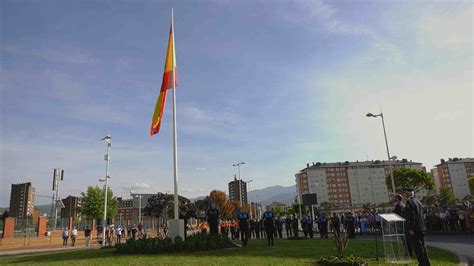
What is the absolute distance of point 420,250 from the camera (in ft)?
28.0

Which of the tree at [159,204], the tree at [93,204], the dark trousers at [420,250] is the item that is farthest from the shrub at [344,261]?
the tree at [93,204]

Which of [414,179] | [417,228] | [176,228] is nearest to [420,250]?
[417,228]

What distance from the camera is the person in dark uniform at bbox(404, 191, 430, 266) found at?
27.9ft

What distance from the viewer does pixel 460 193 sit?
155 metres

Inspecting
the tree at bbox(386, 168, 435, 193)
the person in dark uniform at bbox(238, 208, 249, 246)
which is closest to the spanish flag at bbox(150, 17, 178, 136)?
the person in dark uniform at bbox(238, 208, 249, 246)

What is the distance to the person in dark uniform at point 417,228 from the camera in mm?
8497

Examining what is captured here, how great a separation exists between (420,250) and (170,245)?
376 inches

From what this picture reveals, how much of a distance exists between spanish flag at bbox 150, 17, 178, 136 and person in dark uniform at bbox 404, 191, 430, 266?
11557 millimetres

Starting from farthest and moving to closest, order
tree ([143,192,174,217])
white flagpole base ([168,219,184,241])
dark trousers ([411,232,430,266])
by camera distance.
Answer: tree ([143,192,174,217]) → white flagpole base ([168,219,184,241]) → dark trousers ([411,232,430,266])

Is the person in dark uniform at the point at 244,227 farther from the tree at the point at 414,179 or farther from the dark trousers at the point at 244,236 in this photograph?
the tree at the point at 414,179

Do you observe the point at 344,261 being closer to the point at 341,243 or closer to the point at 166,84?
the point at 341,243

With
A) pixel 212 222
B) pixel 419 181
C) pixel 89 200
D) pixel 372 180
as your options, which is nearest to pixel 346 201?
pixel 372 180

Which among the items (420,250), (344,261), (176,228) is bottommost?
(344,261)

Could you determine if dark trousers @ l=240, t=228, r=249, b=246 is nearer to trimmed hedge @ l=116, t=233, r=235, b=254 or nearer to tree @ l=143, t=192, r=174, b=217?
trimmed hedge @ l=116, t=233, r=235, b=254
